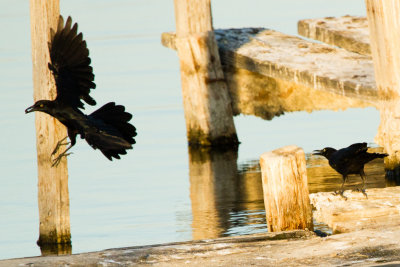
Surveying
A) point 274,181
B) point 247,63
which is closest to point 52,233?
point 274,181

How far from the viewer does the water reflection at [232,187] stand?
28.6 ft

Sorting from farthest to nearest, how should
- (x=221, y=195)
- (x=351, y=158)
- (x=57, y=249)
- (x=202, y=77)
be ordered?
1. (x=202, y=77)
2. (x=221, y=195)
3. (x=57, y=249)
4. (x=351, y=158)

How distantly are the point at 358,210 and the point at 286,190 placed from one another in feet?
1.81

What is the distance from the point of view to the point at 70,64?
7645 millimetres

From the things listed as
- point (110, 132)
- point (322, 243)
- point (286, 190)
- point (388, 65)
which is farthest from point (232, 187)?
point (322, 243)

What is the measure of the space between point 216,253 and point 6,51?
14.1m

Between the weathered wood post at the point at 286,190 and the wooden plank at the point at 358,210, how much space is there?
16 centimetres

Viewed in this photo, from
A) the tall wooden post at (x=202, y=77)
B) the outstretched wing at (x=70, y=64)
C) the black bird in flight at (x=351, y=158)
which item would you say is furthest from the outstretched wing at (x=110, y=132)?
the tall wooden post at (x=202, y=77)

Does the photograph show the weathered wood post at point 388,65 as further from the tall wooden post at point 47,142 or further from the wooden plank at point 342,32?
the tall wooden post at point 47,142

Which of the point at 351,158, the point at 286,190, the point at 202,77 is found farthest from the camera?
the point at 202,77

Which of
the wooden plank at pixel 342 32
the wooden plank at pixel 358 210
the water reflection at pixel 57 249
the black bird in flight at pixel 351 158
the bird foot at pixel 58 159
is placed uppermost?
the wooden plank at pixel 342 32

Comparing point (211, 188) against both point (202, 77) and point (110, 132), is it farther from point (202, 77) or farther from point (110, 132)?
point (110, 132)

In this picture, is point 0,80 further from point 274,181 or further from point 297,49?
point 274,181

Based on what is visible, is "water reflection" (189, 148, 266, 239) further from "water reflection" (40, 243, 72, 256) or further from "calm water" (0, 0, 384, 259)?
"water reflection" (40, 243, 72, 256)
